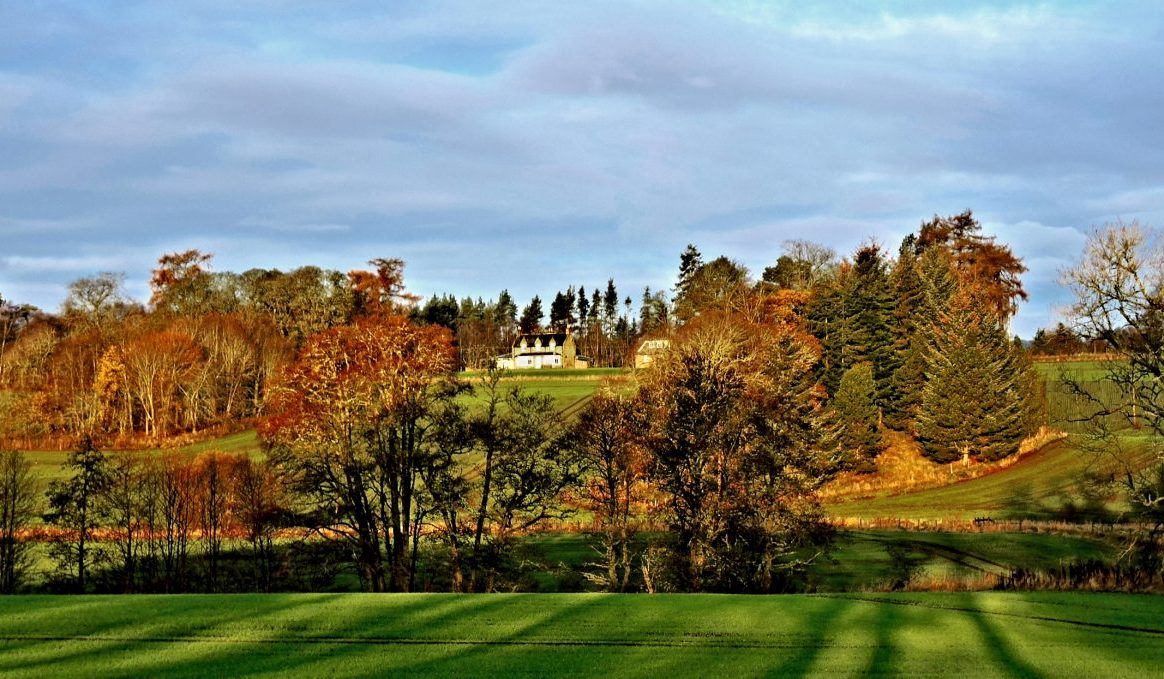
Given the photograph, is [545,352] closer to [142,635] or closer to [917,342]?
[917,342]

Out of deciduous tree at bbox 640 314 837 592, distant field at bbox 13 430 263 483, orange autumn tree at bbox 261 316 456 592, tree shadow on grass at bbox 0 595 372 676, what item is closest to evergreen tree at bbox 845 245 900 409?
deciduous tree at bbox 640 314 837 592

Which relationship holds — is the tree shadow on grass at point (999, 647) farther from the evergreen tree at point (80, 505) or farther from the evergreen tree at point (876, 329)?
the evergreen tree at point (876, 329)

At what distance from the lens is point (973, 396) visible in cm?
6494

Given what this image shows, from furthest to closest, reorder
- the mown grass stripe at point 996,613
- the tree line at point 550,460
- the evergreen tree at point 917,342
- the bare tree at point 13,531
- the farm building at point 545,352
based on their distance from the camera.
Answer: the farm building at point 545,352
the evergreen tree at point 917,342
the bare tree at point 13,531
the tree line at point 550,460
the mown grass stripe at point 996,613

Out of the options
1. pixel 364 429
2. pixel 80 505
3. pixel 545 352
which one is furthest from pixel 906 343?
pixel 545 352

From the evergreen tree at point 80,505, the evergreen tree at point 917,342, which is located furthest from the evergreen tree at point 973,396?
the evergreen tree at point 80,505

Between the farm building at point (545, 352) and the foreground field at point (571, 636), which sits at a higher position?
the farm building at point (545, 352)

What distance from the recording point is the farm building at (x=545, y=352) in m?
169

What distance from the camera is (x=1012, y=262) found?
311 ft

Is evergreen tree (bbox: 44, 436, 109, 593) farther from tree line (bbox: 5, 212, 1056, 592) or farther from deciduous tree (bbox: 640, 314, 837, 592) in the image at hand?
deciduous tree (bbox: 640, 314, 837, 592)

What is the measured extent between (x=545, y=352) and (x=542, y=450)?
437 feet

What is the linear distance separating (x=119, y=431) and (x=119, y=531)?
144 feet

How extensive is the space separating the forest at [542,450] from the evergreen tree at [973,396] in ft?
0.65

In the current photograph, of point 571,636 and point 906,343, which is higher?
point 906,343
